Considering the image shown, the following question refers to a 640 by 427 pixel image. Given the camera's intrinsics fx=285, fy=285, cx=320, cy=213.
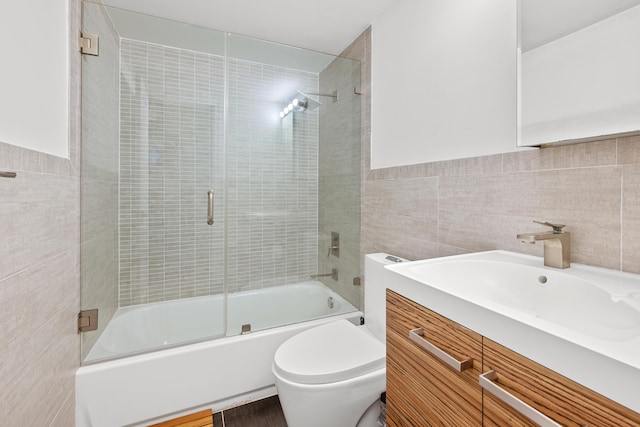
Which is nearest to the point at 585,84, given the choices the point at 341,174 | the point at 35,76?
the point at 341,174

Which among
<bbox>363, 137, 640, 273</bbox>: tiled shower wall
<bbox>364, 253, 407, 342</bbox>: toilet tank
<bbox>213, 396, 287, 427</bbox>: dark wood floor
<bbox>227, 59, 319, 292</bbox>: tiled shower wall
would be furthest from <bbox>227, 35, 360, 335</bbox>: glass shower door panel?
<bbox>363, 137, 640, 273</bbox>: tiled shower wall

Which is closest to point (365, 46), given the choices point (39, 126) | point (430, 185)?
point (430, 185)

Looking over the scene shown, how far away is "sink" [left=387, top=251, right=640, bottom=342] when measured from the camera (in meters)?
0.63

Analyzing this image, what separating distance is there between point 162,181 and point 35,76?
96cm

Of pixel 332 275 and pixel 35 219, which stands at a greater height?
pixel 35 219

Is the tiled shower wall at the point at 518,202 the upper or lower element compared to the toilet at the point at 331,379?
upper

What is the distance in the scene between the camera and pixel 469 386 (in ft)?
1.98

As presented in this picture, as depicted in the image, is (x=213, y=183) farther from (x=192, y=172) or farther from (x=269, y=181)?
(x=269, y=181)

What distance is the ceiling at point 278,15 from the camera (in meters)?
1.72

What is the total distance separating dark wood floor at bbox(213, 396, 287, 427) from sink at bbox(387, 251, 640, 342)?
1.24 meters

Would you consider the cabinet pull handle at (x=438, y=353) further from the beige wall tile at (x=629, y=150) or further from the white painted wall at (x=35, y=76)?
the white painted wall at (x=35, y=76)

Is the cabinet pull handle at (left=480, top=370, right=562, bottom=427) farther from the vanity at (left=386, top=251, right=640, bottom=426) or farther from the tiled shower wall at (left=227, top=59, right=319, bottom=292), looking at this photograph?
the tiled shower wall at (left=227, top=59, right=319, bottom=292)

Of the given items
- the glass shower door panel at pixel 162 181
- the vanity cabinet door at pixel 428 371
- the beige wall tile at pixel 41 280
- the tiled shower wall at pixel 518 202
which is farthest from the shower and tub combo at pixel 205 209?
the vanity cabinet door at pixel 428 371

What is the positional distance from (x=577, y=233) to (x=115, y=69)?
7.96ft
